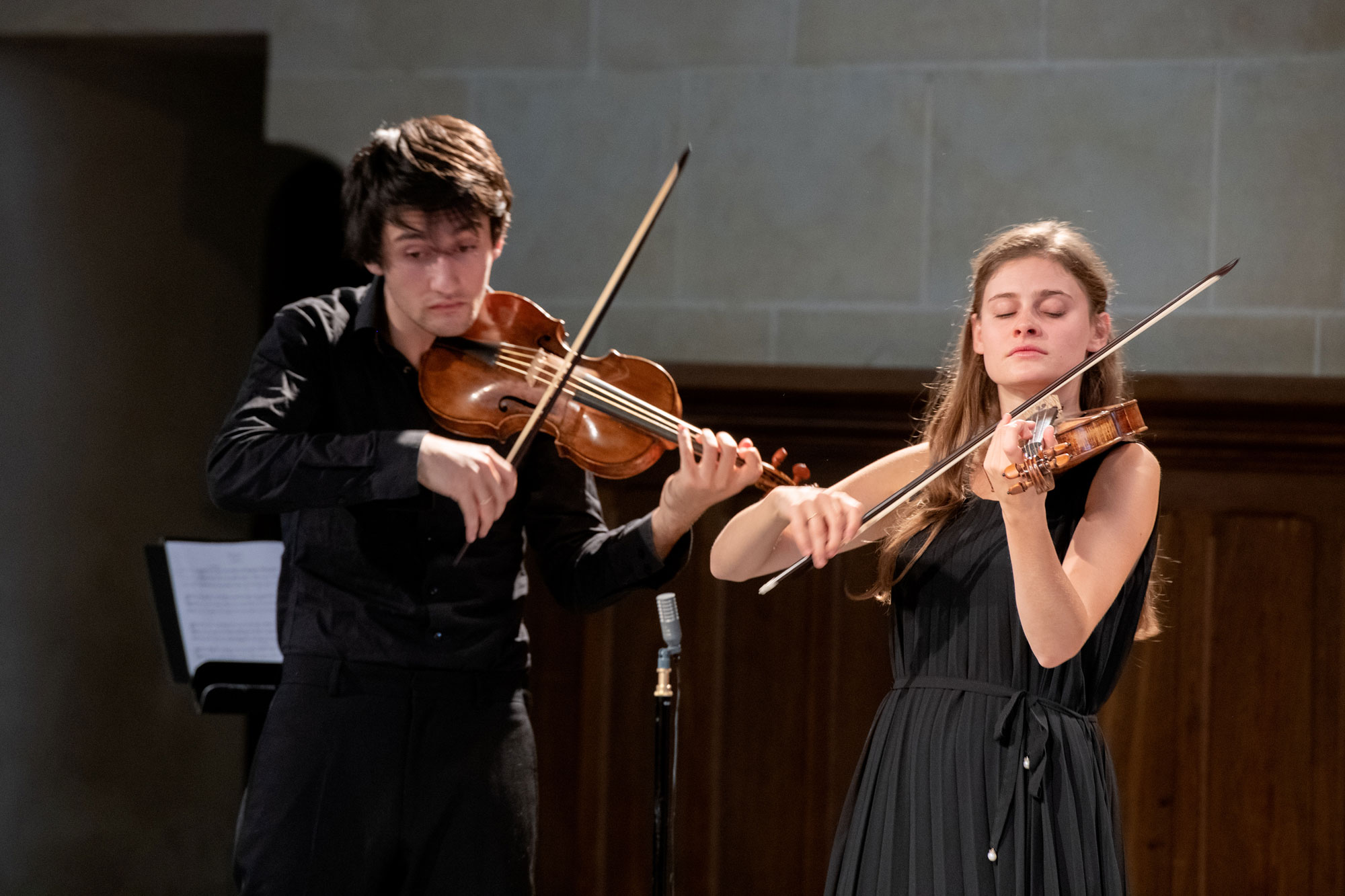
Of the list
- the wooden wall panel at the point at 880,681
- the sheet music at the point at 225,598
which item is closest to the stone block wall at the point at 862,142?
the wooden wall panel at the point at 880,681

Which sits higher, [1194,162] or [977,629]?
[1194,162]

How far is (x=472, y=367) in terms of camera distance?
5.54ft

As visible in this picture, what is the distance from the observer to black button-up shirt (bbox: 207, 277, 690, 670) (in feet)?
5.15

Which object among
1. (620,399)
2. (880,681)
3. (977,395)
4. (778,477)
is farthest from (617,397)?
(880,681)

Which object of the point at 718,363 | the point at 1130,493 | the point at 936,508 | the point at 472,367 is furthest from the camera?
the point at 718,363

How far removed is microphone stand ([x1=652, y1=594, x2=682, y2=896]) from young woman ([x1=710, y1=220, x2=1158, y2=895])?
0.60 feet

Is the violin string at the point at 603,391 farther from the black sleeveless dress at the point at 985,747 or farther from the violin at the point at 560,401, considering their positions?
the black sleeveless dress at the point at 985,747

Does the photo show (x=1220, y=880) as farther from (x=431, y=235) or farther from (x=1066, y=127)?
(x=431, y=235)

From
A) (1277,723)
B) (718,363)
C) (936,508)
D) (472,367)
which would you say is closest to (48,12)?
(718,363)

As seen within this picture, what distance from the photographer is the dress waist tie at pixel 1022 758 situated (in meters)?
1.38

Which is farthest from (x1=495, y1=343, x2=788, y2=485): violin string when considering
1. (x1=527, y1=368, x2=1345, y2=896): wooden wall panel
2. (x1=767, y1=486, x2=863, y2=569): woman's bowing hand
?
(x1=527, y1=368, x2=1345, y2=896): wooden wall panel

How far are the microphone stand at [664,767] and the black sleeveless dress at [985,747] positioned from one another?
0.95 ft

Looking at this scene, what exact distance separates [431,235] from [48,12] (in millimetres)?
1897

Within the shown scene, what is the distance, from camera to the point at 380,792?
1587 millimetres
